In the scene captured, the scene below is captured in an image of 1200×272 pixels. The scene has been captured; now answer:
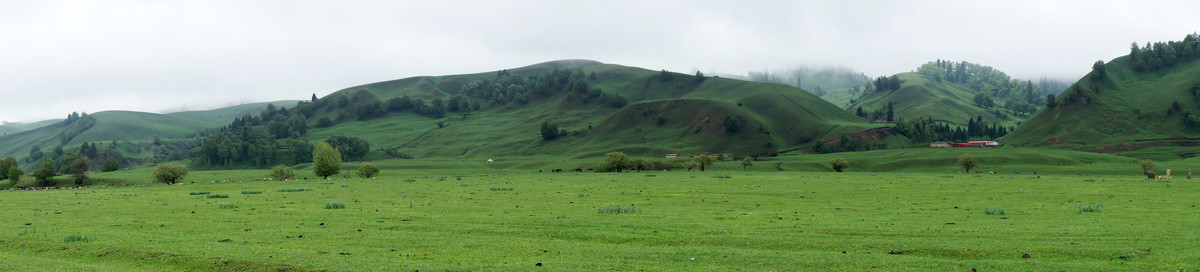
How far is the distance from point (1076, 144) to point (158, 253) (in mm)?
228908

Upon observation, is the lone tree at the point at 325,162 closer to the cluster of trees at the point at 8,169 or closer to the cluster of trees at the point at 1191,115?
the cluster of trees at the point at 8,169

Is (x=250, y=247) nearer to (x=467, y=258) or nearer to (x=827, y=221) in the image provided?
(x=467, y=258)

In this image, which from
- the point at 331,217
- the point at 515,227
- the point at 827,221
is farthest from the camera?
the point at 331,217

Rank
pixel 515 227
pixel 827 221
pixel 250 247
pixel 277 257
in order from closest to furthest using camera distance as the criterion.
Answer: pixel 277 257 < pixel 250 247 < pixel 515 227 < pixel 827 221

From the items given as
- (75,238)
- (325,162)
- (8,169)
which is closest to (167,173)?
(325,162)

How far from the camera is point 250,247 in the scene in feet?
57.1

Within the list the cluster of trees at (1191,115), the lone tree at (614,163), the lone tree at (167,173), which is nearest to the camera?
the lone tree at (167,173)

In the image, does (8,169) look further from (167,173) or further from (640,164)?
(640,164)

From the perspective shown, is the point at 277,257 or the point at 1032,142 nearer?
the point at 277,257

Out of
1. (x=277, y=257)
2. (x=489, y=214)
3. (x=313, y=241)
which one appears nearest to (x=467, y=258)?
(x=277, y=257)

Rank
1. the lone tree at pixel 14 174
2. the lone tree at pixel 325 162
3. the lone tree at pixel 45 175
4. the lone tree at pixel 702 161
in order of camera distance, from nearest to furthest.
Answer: the lone tree at pixel 325 162, the lone tree at pixel 45 175, the lone tree at pixel 14 174, the lone tree at pixel 702 161

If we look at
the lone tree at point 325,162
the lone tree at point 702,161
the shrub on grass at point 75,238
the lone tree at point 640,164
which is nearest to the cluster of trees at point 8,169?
the lone tree at point 325,162

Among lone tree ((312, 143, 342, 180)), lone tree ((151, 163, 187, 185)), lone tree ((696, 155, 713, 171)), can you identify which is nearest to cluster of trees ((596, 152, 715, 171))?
lone tree ((696, 155, 713, 171))

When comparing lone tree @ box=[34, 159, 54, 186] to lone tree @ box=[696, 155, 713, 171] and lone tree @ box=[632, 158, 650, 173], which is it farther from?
lone tree @ box=[696, 155, 713, 171]
